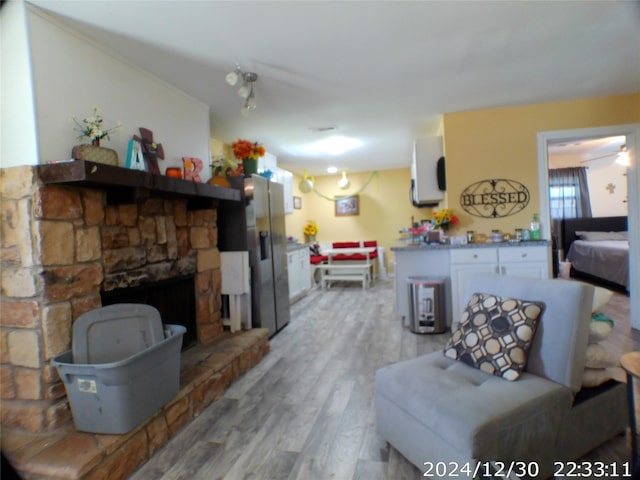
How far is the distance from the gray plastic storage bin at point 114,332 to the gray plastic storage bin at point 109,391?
0.29 feet

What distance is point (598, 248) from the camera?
520cm

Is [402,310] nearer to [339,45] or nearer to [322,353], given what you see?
[322,353]

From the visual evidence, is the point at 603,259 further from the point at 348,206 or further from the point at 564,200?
the point at 348,206

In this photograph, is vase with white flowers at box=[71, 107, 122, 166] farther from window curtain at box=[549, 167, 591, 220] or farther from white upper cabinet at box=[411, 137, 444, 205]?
window curtain at box=[549, 167, 591, 220]

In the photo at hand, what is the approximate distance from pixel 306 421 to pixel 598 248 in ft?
18.8

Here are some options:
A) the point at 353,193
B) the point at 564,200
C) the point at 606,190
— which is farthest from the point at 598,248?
the point at 353,193

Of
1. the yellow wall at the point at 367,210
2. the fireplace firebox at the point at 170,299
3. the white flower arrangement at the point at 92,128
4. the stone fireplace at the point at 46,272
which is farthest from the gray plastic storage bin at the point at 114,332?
the yellow wall at the point at 367,210

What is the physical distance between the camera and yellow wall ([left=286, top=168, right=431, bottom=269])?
686 centimetres

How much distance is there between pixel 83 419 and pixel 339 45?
259 cm

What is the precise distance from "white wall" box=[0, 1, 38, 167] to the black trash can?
3.17 meters

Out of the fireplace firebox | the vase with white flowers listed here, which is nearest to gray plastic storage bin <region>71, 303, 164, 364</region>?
the fireplace firebox

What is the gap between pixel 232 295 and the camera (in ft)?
10.2

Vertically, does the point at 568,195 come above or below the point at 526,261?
above

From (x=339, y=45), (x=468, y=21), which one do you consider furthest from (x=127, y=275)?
(x=468, y=21)
